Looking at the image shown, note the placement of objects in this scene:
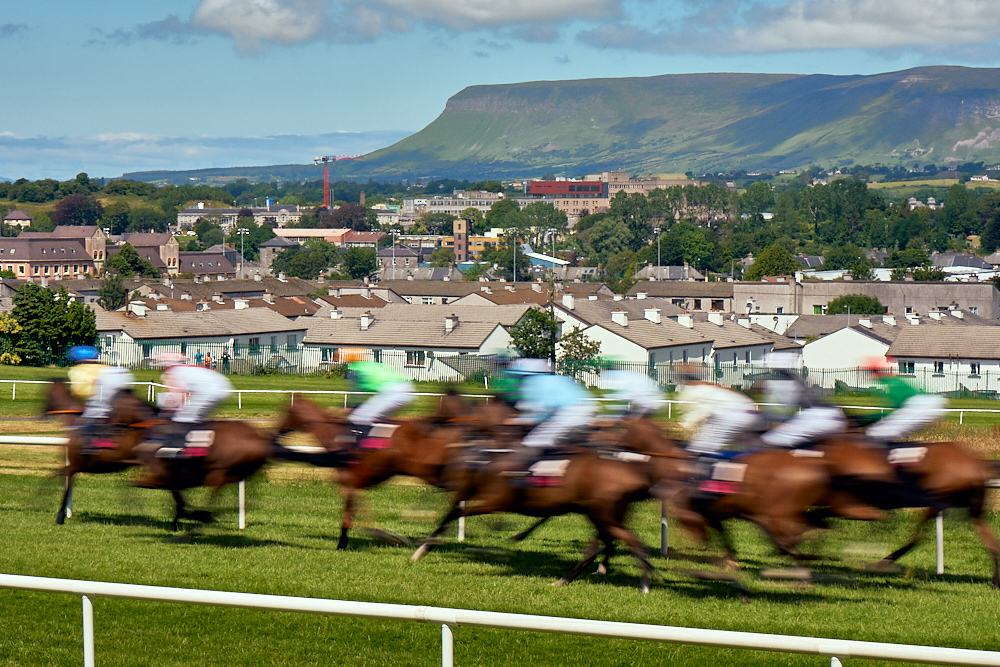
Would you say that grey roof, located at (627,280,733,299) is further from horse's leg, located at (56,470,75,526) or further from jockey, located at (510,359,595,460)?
jockey, located at (510,359,595,460)

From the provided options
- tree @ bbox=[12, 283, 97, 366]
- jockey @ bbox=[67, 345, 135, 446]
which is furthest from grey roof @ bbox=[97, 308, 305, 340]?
jockey @ bbox=[67, 345, 135, 446]

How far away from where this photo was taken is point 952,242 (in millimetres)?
190500

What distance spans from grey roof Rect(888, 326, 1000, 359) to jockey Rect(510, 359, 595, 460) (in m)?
42.4

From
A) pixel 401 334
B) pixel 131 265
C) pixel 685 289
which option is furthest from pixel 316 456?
pixel 131 265

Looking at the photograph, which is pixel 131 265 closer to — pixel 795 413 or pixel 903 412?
pixel 795 413

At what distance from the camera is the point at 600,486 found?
29.3 ft

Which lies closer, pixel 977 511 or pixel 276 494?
pixel 977 511

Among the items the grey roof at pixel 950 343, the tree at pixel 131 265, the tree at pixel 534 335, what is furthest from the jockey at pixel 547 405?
the tree at pixel 131 265

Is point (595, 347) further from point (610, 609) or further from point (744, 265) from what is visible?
point (744, 265)

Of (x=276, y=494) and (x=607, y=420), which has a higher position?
(x=607, y=420)

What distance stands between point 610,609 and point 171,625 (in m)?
3.28

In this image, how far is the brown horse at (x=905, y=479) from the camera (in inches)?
355

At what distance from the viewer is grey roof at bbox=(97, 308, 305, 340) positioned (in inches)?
1988

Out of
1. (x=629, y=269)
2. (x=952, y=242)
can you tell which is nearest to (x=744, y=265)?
(x=629, y=269)
